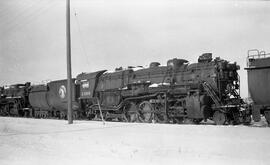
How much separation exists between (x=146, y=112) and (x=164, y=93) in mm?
2035

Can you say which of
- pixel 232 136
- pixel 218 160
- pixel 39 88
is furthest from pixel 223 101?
pixel 39 88

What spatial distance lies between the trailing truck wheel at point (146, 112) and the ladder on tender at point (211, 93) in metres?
3.98

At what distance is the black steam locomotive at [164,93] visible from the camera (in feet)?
59.0

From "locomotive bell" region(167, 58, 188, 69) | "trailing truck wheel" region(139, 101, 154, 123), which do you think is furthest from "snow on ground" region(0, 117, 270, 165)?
"locomotive bell" region(167, 58, 188, 69)

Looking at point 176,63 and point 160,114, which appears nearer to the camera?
point 160,114

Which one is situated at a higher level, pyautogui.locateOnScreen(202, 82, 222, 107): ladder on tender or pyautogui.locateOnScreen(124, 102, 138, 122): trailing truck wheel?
pyautogui.locateOnScreen(202, 82, 222, 107): ladder on tender

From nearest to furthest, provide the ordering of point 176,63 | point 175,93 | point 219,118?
point 219,118, point 175,93, point 176,63

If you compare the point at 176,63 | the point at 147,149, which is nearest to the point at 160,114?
the point at 176,63

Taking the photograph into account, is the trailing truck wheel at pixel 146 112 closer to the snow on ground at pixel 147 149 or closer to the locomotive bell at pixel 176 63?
the locomotive bell at pixel 176 63

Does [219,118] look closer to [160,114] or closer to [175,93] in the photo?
[175,93]

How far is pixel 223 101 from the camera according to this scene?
59.3ft

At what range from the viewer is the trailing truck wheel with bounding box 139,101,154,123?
21002 mm

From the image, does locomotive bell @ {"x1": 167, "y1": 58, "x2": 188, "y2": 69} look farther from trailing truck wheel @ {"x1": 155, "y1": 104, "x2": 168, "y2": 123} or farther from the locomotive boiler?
trailing truck wheel @ {"x1": 155, "y1": 104, "x2": 168, "y2": 123}

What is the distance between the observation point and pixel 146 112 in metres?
21.4
